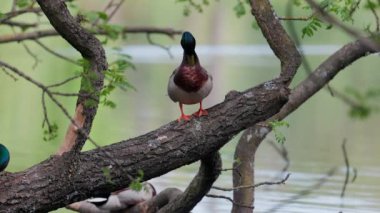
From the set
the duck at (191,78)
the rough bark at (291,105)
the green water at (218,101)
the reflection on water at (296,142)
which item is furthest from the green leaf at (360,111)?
the reflection on water at (296,142)

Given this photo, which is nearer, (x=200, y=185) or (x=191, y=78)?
(x=191, y=78)

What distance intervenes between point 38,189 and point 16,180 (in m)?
0.09

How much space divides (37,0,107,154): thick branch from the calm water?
91 cm

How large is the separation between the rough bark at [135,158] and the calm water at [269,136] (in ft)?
2.12

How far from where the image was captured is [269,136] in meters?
9.36

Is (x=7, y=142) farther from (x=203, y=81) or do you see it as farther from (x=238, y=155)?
(x=203, y=81)

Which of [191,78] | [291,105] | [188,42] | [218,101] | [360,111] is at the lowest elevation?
[360,111]

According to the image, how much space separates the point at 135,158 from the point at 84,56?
0.43m

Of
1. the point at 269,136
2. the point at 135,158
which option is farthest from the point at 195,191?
the point at 269,136

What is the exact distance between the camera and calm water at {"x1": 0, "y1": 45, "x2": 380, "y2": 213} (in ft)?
21.2

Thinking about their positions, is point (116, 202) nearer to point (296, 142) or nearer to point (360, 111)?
point (360, 111)

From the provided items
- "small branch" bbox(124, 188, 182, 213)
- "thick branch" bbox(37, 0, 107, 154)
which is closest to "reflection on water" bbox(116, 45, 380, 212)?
"small branch" bbox(124, 188, 182, 213)

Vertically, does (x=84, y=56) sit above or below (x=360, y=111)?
above

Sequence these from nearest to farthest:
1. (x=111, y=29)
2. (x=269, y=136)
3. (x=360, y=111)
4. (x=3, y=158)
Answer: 1. (x=360, y=111)
2. (x=3, y=158)
3. (x=111, y=29)
4. (x=269, y=136)
